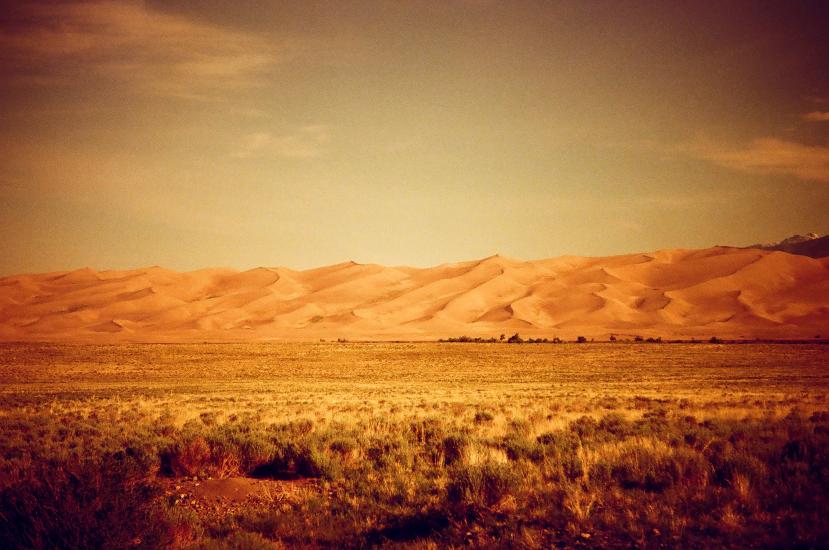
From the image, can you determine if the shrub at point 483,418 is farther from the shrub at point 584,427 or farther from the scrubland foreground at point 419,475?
the shrub at point 584,427

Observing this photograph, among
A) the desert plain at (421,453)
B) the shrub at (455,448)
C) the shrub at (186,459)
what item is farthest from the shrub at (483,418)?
the shrub at (186,459)

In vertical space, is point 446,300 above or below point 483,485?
above

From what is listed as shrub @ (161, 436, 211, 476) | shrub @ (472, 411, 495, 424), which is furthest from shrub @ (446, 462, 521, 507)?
shrub @ (472, 411, 495, 424)

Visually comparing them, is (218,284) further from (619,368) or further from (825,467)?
(825,467)

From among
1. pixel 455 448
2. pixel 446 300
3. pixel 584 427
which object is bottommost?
pixel 584 427

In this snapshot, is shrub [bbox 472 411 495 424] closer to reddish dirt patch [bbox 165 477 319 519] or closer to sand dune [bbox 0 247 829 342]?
reddish dirt patch [bbox 165 477 319 519]

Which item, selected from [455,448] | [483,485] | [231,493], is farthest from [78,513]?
[455,448]

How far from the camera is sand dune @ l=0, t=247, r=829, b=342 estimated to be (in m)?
84.9

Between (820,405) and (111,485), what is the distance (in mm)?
19351

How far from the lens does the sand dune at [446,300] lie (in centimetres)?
8494

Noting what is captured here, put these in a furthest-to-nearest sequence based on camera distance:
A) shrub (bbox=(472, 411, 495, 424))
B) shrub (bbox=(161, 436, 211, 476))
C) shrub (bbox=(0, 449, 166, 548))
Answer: shrub (bbox=(472, 411, 495, 424)) < shrub (bbox=(161, 436, 211, 476)) < shrub (bbox=(0, 449, 166, 548))

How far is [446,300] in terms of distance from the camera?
118 metres

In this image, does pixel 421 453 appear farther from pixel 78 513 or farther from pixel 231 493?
pixel 78 513

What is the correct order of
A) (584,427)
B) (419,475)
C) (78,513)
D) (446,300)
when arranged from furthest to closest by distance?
(446,300) → (584,427) → (419,475) → (78,513)
